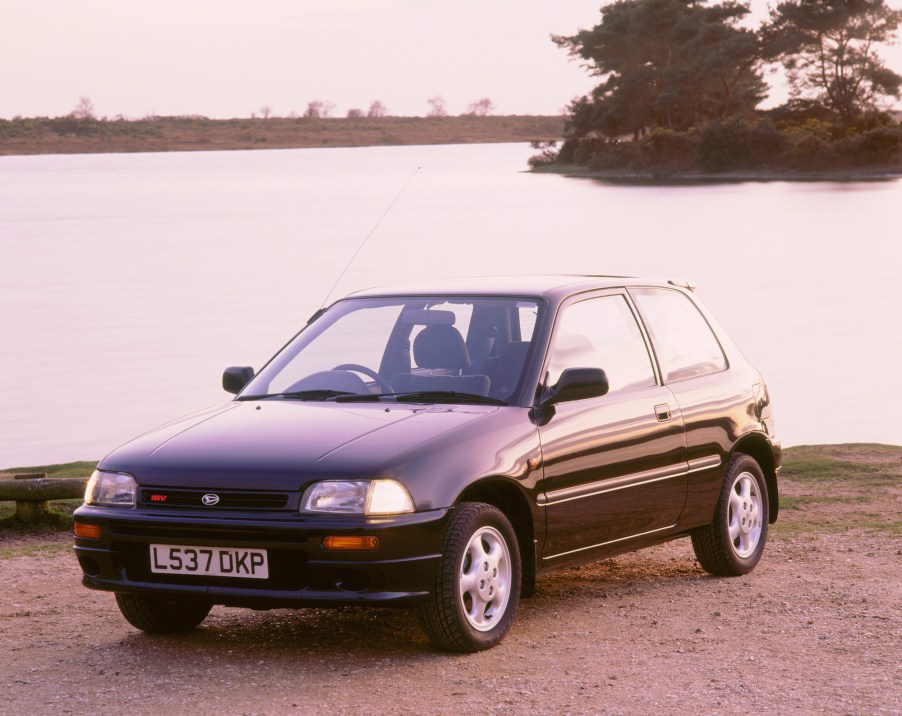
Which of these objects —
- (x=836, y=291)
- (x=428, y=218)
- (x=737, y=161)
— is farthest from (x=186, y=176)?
(x=836, y=291)

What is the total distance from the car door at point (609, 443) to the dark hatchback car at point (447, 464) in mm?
11

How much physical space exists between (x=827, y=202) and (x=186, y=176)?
82385 mm

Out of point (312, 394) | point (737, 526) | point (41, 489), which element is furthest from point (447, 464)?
point (41, 489)

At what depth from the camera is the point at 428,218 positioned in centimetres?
7706

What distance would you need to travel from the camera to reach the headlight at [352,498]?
6.14 metres

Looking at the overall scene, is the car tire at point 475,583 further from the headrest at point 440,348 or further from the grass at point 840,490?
the grass at point 840,490

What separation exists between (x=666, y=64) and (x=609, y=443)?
111832 millimetres

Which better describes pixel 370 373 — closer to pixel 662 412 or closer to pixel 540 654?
pixel 662 412

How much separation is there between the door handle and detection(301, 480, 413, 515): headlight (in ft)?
6.61

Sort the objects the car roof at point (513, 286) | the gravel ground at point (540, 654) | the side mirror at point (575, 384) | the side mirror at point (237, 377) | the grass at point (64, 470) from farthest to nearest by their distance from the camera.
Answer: the grass at point (64, 470)
the side mirror at point (237, 377)
the car roof at point (513, 286)
the side mirror at point (575, 384)
the gravel ground at point (540, 654)

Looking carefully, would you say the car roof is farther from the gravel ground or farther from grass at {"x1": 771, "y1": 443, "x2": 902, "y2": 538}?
grass at {"x1": 771, "y1": 443, "x2": 902, "y2": 538}

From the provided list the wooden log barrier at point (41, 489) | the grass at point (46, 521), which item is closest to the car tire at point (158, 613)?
the wooden log barrier at point (41, 489)

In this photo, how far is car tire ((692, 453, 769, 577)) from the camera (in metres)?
8.38

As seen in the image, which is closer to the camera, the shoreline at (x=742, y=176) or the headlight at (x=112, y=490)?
the headlight at (x=112, y=490)
